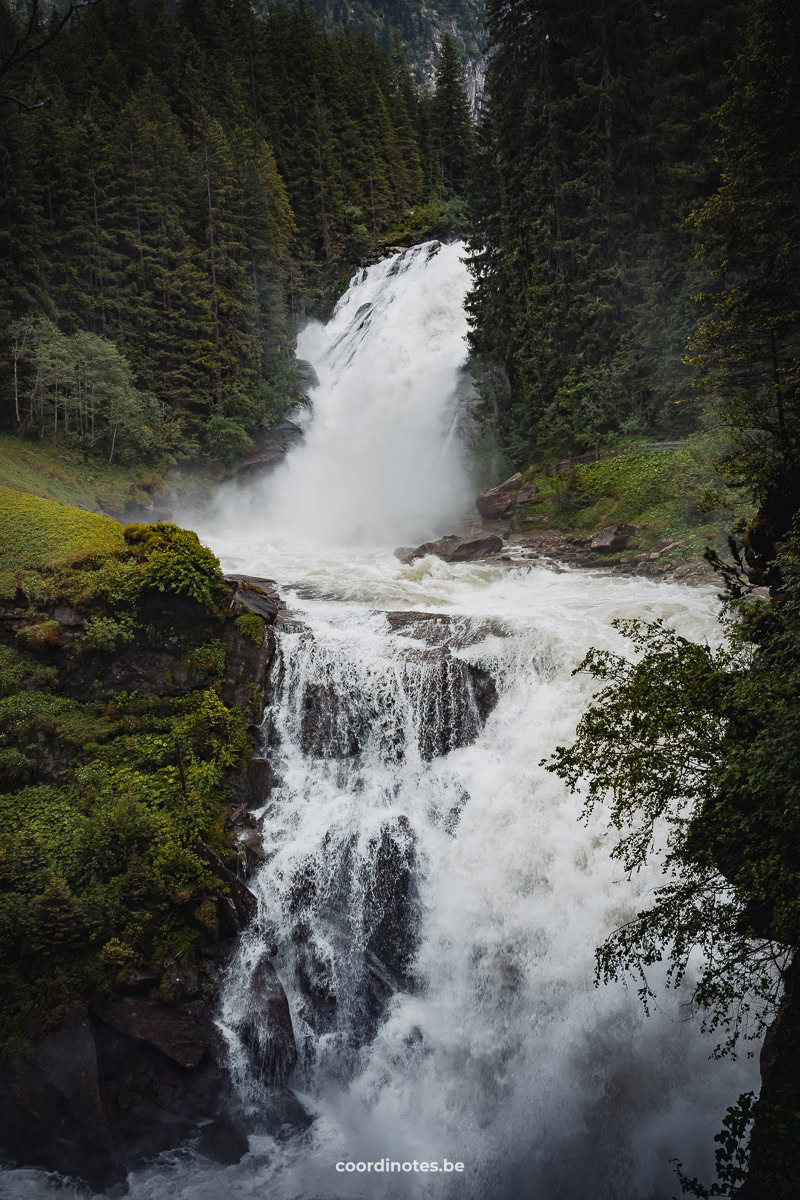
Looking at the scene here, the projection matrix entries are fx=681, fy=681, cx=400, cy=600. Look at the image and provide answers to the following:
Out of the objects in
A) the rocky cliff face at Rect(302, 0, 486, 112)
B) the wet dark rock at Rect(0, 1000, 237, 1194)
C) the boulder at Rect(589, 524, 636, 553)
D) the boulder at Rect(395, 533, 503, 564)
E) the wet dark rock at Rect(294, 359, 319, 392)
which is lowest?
the wet dark rock at Rect(0, 1000, 237, 1194)

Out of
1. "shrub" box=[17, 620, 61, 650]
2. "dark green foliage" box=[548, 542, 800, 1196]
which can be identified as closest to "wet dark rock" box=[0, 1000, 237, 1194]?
"dark green foliage" box=[548, 542, 800, 1196]

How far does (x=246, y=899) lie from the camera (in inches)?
415

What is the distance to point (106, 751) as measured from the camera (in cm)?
1183

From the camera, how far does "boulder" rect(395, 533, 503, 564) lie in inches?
814

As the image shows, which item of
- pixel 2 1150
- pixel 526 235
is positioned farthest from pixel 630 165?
pixel 2 1150

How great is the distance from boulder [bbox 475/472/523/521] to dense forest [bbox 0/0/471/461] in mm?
13178

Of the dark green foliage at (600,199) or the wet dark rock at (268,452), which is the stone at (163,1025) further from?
the wet dark rock at (268,452)

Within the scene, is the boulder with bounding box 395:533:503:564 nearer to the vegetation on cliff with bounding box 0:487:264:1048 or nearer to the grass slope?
the vegetation on cliff with bounding box 0:487:264:1048

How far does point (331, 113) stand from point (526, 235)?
3303 cm

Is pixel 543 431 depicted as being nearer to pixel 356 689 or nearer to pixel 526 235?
pixel 526 235

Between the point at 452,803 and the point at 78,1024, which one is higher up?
the point at 452,803

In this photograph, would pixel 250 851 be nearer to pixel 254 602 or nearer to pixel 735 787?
pixel 254 602

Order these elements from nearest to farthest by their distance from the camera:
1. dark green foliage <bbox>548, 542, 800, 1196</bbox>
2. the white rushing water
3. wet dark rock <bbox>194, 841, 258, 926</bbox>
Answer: dark green foliage <bbox>548, 542, 800, 1196</bbox> → the white rushing water → wet dark rock <bbox>194, 841, 258, 926</bbox>

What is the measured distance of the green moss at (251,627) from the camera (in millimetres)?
13609
